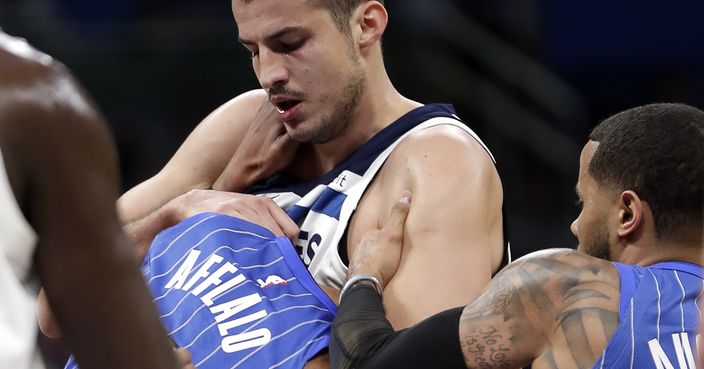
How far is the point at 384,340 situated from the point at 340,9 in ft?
2.98

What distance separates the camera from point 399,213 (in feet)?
8.68

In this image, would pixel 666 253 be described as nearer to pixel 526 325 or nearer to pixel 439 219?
pixel 526 325

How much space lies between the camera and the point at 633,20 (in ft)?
26.3

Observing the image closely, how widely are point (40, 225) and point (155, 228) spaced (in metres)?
1.60

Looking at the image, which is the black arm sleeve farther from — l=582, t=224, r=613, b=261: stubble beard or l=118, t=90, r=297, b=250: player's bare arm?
l=118, t=90, r=297, b=250: player's bare arm

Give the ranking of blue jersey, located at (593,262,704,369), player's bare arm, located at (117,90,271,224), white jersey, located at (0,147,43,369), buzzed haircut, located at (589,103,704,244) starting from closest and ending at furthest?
white jersey, located at (0,147,43,369)
blue jersey, located at (593,262,704,369)
buzzed haircut, located at (589,103,704,244)
player's bare arm, located at (117,90,271,224)

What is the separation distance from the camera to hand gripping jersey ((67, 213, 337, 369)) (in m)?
2.49

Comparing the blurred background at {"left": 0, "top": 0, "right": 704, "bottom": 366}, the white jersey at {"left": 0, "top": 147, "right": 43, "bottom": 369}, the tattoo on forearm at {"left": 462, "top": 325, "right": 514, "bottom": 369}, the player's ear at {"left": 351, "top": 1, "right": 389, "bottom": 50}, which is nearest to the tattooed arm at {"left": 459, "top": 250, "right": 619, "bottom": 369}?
the tattoo on forearm at {"left": 462, "top": 325, "right": 514, "bottom": 369}

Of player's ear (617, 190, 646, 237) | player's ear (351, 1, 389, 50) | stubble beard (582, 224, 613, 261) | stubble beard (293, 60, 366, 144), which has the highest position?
player's ear (351, 1, 389, 50)

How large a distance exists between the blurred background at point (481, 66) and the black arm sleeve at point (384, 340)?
4636 mm

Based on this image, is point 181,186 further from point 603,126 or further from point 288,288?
point 603,126

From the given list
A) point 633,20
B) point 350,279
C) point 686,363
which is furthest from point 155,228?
point 633,20

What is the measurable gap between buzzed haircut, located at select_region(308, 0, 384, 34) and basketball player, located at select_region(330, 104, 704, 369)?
536 mm

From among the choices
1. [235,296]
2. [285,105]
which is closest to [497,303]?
[235,296]
